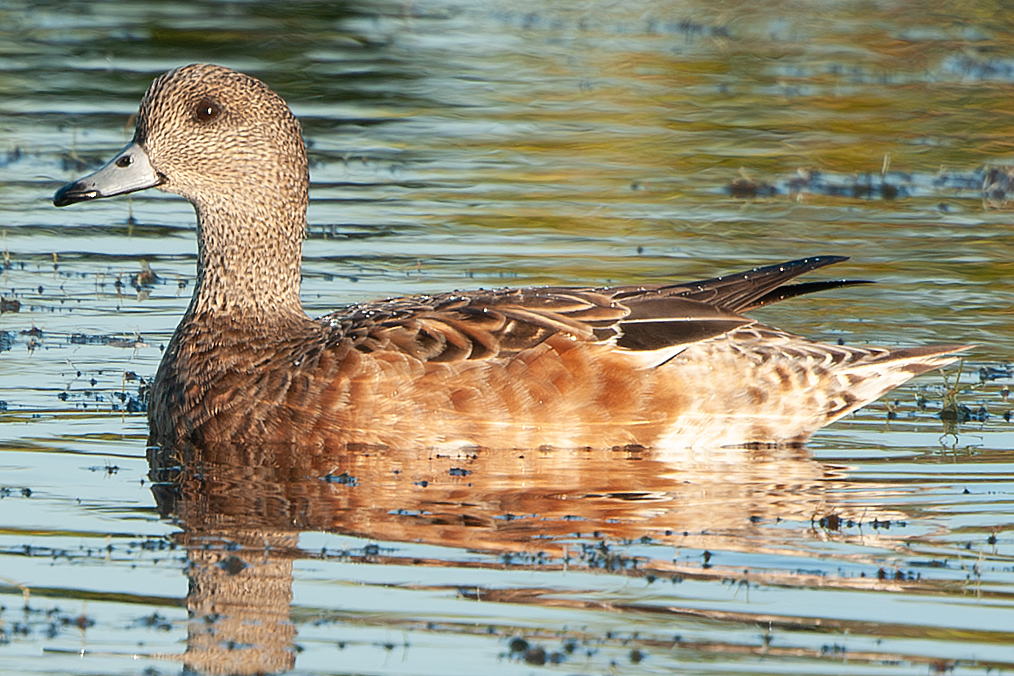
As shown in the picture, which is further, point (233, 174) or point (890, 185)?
point (890, 185)

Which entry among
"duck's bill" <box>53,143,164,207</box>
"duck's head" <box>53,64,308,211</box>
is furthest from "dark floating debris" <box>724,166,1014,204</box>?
"duck's bill" <box>53,143,164,207</box>

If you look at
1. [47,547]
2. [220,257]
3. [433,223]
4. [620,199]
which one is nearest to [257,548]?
[47,547]

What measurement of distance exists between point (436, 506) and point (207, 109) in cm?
249

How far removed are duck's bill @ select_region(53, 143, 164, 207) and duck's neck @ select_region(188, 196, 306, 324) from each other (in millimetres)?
309

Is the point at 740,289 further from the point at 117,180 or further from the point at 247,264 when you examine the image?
the point at 117,180

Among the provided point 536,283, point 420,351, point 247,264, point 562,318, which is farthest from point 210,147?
point 536,283

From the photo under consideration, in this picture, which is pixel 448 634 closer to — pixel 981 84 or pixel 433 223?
pixel 433 223

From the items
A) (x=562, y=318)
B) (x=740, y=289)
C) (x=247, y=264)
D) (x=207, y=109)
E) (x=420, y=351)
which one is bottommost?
(x=420, y=351)

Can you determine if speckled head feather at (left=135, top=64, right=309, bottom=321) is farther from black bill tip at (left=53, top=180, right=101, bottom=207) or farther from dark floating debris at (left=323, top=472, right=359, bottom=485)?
dark floating debris at (left=323, top=472, right=359, bottom=485)

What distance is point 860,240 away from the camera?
11.9 metres

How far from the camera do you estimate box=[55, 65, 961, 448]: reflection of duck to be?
7590mm

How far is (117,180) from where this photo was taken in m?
8.11

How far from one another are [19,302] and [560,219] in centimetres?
381

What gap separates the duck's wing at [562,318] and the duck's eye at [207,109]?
1.13m
